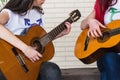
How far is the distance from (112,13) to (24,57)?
25.0 inches

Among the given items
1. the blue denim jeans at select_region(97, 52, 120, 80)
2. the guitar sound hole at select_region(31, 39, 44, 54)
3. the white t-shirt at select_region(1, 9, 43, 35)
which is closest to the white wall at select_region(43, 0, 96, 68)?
the white t-shirt at select_region(1, 9, 43, 35)

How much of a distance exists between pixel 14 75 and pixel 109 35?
0.64 m

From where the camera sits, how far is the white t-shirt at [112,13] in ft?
8.02

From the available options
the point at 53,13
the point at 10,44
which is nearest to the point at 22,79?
the point at 10,44

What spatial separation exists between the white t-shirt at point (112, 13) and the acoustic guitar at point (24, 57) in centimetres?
23

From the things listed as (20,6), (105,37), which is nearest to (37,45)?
(20,6)

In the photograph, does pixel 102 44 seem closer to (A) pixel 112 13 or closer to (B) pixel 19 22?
(A) pixel 112 13

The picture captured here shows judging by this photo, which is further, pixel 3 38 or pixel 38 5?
pixel 38 5

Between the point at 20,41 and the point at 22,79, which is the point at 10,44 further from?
the point at 22,79

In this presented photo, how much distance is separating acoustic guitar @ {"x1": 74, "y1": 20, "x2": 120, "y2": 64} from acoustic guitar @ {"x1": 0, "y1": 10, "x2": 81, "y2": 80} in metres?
0.23

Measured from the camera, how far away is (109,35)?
2283mm

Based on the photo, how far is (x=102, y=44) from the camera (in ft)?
7.43

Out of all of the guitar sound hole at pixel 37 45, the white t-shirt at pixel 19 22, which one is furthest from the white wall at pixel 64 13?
the guitar sound hole at pixel 37 45

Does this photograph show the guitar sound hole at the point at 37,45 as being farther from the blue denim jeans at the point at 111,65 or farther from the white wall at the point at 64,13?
the white wall at the point at 64,13
